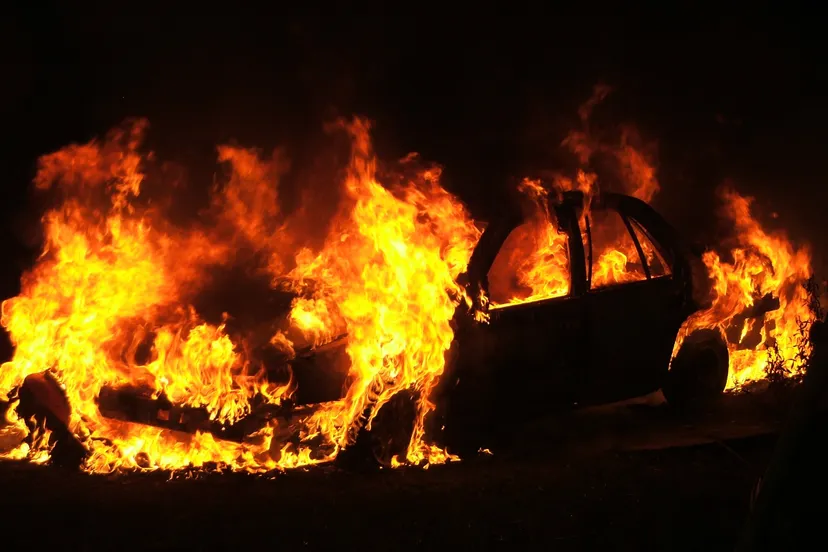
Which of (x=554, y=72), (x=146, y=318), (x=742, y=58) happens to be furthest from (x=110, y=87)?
(x=742, y=58)

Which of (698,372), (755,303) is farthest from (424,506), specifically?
(755,303)

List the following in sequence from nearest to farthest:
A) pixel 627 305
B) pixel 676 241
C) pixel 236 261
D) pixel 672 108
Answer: pixel 627 305 → pixel 676 241 → pixel 236 261 → pixel 672 108

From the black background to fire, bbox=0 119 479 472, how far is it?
10.6ft

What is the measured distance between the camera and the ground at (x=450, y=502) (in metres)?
4.72

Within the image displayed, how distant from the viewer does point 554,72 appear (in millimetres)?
13164

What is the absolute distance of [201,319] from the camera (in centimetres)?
796

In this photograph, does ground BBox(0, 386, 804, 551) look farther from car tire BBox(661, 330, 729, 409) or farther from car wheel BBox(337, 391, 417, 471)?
car tire BBox(661, 330, 729, 409)

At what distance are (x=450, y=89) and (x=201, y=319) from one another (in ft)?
23.7

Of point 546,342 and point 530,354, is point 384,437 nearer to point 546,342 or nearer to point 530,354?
point 530,354

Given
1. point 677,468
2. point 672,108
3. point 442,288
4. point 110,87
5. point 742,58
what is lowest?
point 677,468

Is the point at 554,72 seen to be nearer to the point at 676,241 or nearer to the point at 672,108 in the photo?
the point at 672,108

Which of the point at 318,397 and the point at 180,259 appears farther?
the point at 180,259

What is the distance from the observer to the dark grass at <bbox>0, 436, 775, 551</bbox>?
15.4 feet

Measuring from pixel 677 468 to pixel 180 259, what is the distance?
7.30m
